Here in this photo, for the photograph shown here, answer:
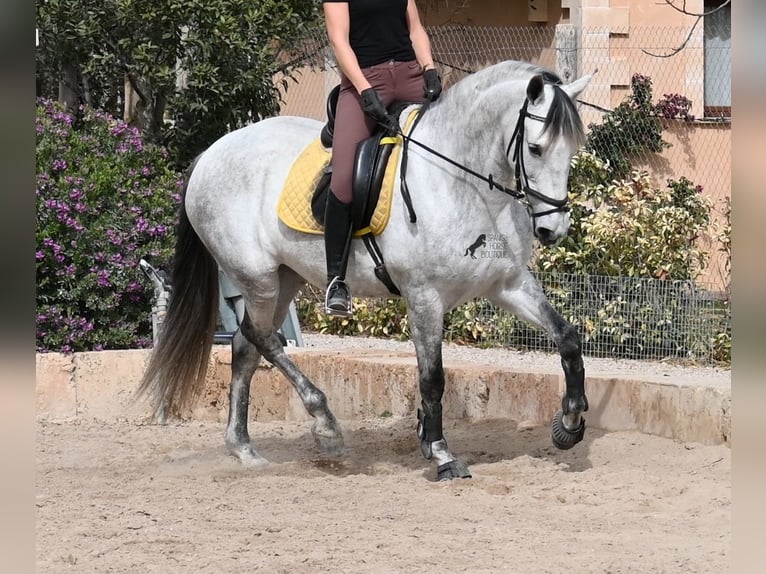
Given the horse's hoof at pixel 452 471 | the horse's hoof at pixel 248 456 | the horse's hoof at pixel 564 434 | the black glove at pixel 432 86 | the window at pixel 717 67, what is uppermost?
the window at pixel 717 67

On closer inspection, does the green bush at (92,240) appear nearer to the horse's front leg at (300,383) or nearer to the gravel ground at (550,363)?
the gravel ground at (550,363)

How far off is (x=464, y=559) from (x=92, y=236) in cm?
531

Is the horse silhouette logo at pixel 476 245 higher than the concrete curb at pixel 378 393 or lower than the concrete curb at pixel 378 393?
higher

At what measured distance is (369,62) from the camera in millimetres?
5867

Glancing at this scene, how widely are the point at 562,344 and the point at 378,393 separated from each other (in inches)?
85.7

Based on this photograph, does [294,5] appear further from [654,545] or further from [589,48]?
[654,545]

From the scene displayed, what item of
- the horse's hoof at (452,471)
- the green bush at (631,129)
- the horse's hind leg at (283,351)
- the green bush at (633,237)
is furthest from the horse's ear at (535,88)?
the green bush at (631,129)

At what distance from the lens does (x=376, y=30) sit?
5.83 metres

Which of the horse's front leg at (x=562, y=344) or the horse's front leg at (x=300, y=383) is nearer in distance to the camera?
A: the horse's front leg at (x=562, y=344)

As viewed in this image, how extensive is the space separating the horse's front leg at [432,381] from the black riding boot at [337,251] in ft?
1.17

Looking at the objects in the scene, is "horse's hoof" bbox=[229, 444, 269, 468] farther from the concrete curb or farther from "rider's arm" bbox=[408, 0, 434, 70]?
"rider's arm" bbox=[408, 0, 434, 70]

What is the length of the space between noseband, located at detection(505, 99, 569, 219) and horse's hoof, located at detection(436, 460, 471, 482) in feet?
4.36

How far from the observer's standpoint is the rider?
5.70m

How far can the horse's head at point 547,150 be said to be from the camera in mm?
5207
